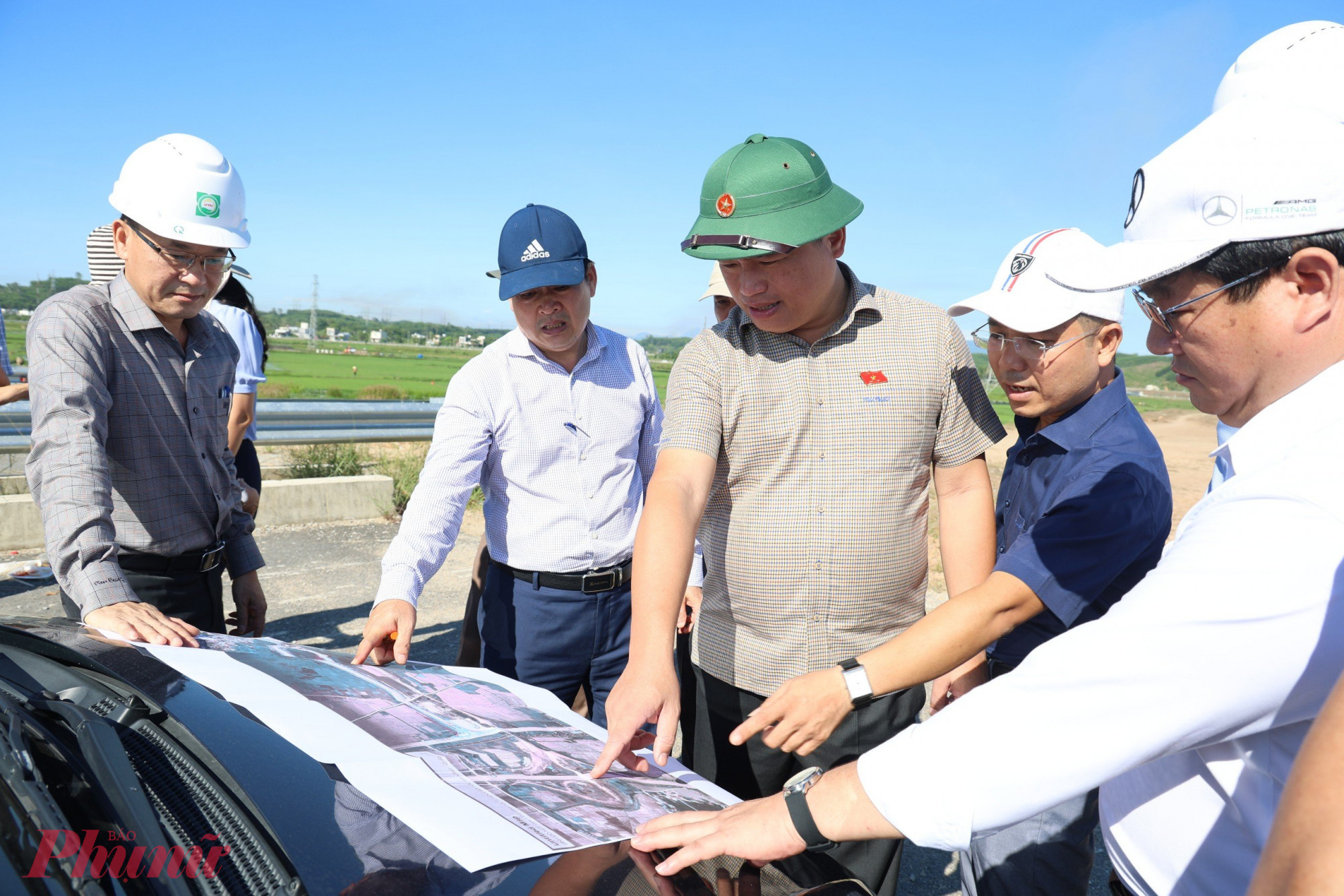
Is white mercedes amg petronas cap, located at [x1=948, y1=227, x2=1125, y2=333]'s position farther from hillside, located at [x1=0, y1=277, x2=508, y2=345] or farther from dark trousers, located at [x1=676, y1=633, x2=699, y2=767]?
hillside, located at [x1=0, y1=277, x2=508, y2=345]

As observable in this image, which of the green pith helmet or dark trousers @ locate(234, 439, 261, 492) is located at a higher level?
the green pith helmet

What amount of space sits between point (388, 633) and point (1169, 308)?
176 centimetres

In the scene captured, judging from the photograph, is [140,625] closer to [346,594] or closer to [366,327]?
[346,594]

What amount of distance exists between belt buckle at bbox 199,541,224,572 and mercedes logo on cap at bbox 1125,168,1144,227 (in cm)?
263

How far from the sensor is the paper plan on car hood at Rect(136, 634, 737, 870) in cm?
122

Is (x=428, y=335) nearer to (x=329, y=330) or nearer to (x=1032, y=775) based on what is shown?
(x=329, y=330)

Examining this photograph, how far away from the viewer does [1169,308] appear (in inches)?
49.3

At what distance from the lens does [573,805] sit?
→ 1346 millimetres

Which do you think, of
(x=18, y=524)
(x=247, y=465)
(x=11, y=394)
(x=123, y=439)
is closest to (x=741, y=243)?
(x=123, y=439)

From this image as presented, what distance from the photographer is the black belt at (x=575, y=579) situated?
9.46 ft

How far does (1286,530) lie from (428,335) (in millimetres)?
128423

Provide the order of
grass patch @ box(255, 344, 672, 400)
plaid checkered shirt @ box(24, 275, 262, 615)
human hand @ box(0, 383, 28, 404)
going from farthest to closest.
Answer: grass patch @ box(255, 344, 672, 400)
human hand @ box(0, 383, 28, 404)
plaid checkered shirt @ box(24, 275, 262, 615)

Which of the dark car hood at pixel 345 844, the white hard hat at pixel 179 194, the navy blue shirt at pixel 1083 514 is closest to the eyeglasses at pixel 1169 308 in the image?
the navy blue shirt at pixel 1083 514

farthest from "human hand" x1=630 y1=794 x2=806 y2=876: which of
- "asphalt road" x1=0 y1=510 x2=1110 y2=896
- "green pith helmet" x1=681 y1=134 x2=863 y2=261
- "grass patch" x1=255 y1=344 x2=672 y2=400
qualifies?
"grass patch" x1=255 y1=344 x2=672 y2=400
